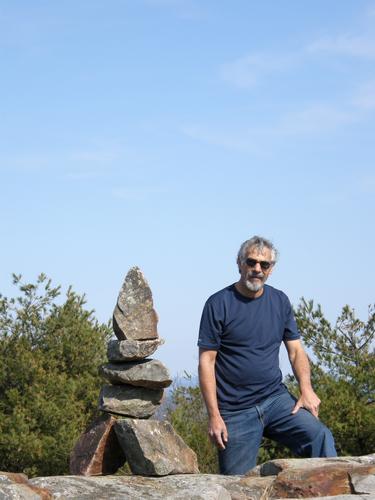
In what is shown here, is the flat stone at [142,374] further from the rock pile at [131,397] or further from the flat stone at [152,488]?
the flat stone at [152,488]

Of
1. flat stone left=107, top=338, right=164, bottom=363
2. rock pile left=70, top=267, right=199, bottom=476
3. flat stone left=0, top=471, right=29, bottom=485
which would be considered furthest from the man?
flat stone left=0, top=471, right=29, bottom=485

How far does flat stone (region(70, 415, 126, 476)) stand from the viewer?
10438 mm

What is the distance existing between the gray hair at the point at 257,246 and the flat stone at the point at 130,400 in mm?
2291

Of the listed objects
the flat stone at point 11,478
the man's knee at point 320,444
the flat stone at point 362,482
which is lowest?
the flat stone at point 11,478

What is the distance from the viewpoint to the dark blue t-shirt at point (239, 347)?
9.12 metres

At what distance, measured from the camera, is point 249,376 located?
29.9 feet

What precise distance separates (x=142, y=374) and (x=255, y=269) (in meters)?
2.23

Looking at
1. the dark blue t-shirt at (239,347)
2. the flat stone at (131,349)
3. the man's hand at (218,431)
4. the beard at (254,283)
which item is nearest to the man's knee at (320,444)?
the dark blue t-shirt at (239,347)

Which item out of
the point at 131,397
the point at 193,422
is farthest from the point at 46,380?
the point at 131,397

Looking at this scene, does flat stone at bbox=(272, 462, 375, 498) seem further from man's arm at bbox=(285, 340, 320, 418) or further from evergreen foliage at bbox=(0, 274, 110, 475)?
evergreen foliage at bbox=(0, 274, 110, 475)

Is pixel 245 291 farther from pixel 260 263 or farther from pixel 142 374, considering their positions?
pixel 142 374

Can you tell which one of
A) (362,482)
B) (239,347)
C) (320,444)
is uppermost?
(239,347)

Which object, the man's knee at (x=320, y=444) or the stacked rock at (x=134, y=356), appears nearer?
the man's knee at (x=320, y=444)

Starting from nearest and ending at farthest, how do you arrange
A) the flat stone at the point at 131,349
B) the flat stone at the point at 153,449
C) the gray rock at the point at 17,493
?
A: 1. the gray rock at the point at 17,493
2. the flat stone at the point at 153,449
3. the flat stone at the point at 131,349
